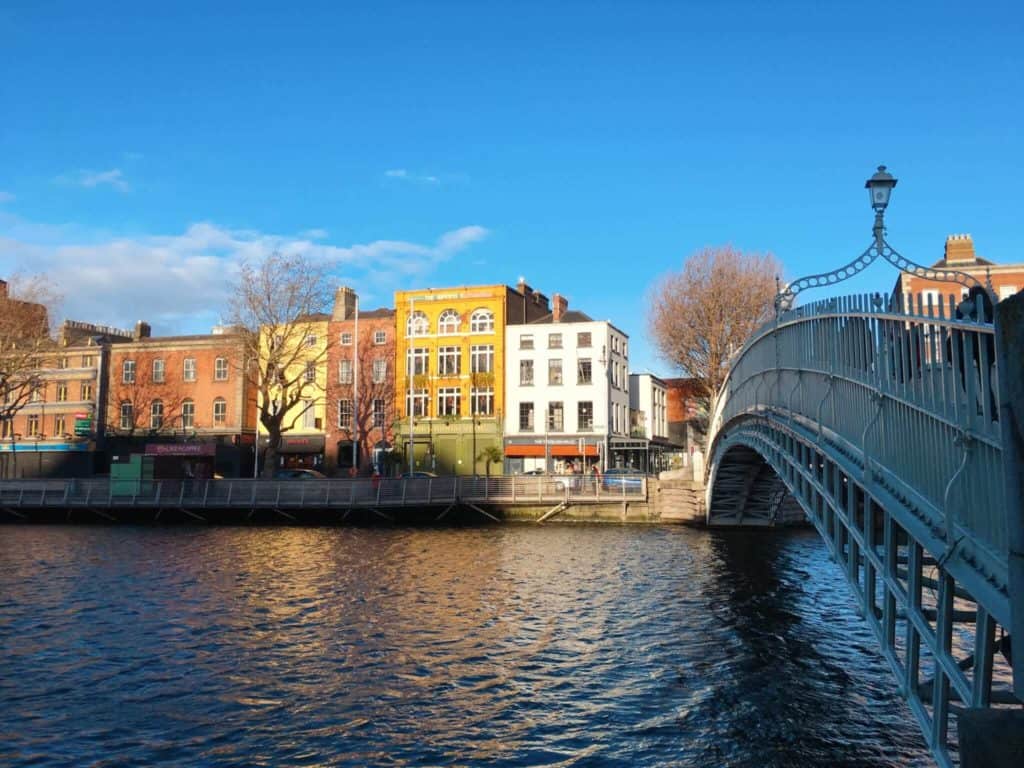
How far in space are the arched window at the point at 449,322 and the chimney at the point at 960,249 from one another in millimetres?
34866

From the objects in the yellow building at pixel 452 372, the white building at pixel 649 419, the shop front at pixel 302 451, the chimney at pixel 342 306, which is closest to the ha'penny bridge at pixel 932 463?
the yellow building at pixel 452 372

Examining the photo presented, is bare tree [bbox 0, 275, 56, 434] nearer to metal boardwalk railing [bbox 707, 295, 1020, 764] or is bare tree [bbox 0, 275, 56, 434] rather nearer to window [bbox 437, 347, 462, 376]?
window [bbox 437, 347, 462, 376]

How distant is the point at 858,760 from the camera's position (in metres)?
11.6

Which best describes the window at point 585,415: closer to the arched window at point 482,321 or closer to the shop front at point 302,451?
the arched window at point 482,321

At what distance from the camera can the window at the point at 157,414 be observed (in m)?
71.1

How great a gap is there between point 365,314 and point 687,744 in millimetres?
62179

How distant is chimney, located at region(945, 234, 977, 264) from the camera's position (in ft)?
181

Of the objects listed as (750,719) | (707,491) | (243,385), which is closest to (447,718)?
(750,719)

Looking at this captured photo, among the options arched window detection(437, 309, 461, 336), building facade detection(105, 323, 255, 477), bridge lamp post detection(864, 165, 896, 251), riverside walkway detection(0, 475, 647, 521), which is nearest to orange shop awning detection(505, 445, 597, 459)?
arched window detection(437, 309, 461, 336)

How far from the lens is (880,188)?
12.6 metres

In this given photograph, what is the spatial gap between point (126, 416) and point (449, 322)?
28.9 metres

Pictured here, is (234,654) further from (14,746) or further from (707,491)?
(707,491)

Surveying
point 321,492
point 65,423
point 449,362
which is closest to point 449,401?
point 449,362

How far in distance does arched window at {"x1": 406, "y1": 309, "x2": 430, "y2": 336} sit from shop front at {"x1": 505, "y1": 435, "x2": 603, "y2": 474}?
11198mm
